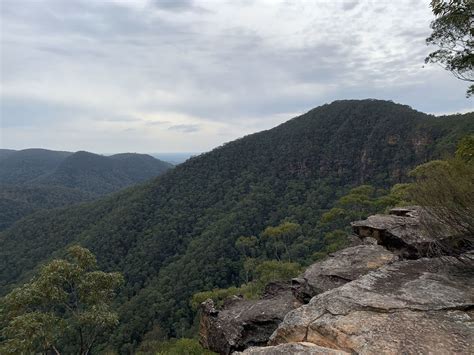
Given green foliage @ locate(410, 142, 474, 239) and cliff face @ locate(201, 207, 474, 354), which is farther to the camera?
green foliage @ locate(410, 142, 474, 239)

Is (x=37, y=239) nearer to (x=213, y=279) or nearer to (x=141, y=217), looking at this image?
(x=141, y=217)

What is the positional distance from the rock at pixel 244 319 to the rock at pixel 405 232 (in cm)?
287

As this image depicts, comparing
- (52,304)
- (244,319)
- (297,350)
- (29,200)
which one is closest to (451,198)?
(297,350)

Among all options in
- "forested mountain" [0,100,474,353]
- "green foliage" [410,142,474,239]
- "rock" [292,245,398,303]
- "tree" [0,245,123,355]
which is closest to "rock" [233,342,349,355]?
"green foliage" [410,142,474,239]

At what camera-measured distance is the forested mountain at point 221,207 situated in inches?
2100

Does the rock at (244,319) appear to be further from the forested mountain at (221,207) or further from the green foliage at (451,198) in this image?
the forested mountain at (221,207)

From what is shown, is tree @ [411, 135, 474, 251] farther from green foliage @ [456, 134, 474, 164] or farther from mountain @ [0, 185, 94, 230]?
mountain @ [0, 185, 94, 230]

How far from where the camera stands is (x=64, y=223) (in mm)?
85500

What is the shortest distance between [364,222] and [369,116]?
8119 centimetres

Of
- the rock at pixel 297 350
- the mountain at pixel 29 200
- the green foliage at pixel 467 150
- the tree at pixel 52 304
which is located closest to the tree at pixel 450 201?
the green foliage at pixel 467 150

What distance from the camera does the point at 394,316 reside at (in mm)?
4906

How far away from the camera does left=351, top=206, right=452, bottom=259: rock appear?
23.6 feet

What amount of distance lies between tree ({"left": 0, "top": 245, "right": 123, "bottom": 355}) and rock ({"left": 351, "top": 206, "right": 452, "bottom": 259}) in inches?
376

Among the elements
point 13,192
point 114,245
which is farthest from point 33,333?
point 13,192
